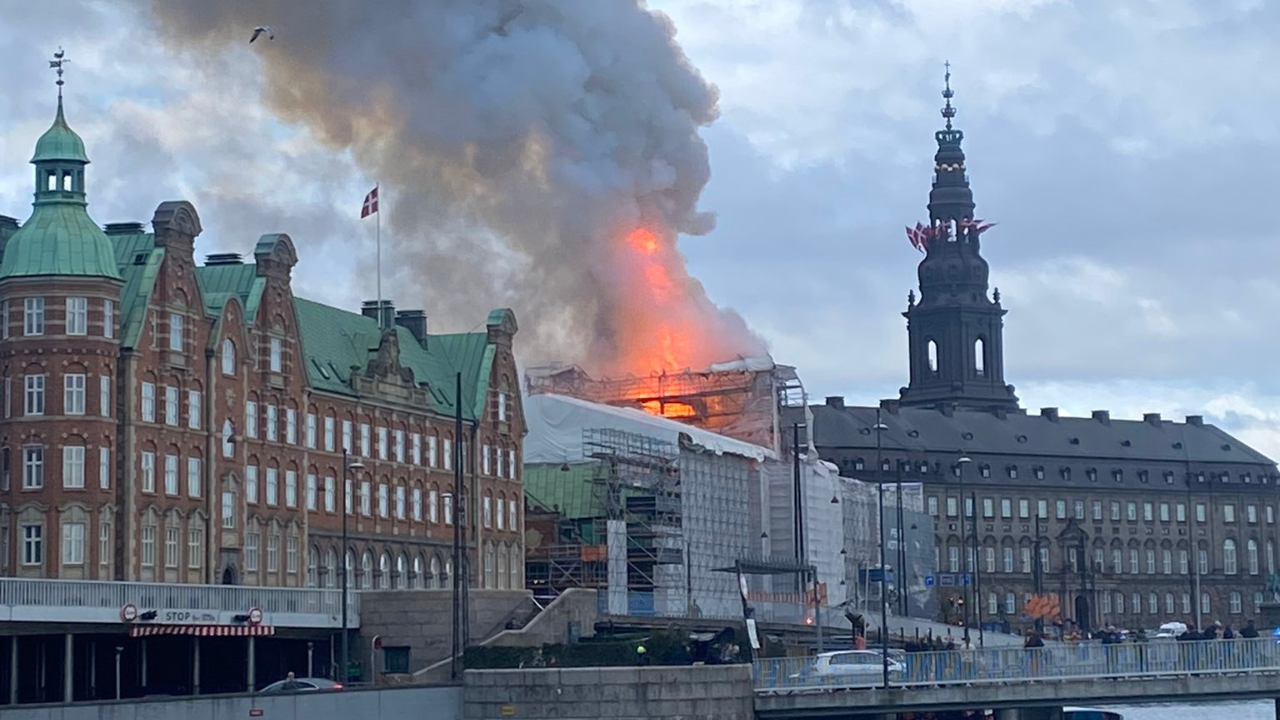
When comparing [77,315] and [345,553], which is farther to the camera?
[345,553]

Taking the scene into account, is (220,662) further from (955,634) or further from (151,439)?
(955,634)

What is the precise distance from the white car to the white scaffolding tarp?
5842 centimetres

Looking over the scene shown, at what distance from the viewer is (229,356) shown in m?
112

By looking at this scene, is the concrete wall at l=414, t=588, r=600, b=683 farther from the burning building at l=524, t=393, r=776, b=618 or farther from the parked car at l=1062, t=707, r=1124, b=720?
the burning building at l=524, t=393, r=776, b=618

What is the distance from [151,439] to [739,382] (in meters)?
72.5

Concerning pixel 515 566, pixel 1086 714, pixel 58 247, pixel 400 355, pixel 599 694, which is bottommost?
pixel 1086 714

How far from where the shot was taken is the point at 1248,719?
128875mm

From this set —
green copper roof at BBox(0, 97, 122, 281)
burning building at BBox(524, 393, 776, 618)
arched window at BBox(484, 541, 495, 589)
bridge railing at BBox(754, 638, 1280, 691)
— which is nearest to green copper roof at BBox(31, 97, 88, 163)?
green copper roof at BBox(0, 97, 122, 281)

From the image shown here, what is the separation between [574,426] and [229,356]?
1827 inches

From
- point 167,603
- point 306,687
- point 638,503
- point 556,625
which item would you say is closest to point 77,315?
point 167,603

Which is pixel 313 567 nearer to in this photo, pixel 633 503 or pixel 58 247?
pixel 58 247

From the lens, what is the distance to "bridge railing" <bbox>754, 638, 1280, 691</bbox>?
282 ft

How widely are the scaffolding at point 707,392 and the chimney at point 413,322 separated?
29.2 meters

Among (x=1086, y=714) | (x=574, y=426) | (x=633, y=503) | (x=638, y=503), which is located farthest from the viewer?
(x=574, y=426)
